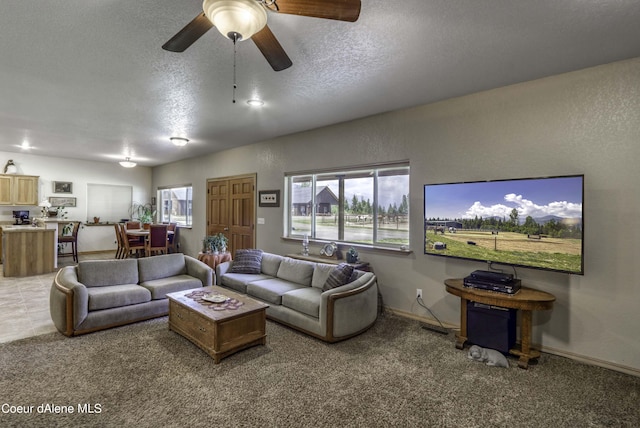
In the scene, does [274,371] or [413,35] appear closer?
[413,35]

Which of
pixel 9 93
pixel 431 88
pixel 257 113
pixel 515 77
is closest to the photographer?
pixel 515 77

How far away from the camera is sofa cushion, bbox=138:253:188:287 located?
4048 millimetres

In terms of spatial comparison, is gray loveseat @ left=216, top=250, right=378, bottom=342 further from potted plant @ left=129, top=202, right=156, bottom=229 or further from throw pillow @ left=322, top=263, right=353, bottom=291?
potted plant @ left=129, top=202, right=156, bottom=229

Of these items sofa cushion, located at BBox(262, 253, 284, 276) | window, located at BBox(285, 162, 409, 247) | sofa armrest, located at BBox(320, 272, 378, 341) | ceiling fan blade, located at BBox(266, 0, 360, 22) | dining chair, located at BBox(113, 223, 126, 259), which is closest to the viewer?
ceiling fan blade, located at BBox(266, 0, 360, 22)

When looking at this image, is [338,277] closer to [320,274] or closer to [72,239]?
[320,274]

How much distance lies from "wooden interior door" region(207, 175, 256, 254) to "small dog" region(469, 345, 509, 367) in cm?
425

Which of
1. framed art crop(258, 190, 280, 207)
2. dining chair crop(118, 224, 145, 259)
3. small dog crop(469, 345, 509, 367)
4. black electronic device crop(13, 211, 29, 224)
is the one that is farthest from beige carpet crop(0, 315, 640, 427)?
black electronic device crop(13, 211, 29, 224)

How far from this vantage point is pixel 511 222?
2.95 meters

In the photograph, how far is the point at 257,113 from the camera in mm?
4156

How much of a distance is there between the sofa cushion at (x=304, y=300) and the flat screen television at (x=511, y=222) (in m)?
1.37

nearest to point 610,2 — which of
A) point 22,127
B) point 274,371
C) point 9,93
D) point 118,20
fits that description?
point 118,20

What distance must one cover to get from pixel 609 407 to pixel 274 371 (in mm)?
2420

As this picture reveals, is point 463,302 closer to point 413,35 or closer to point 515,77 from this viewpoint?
point 515,77

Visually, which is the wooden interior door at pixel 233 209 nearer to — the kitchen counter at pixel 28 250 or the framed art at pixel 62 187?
the kitchen counter at pixel 28 250
